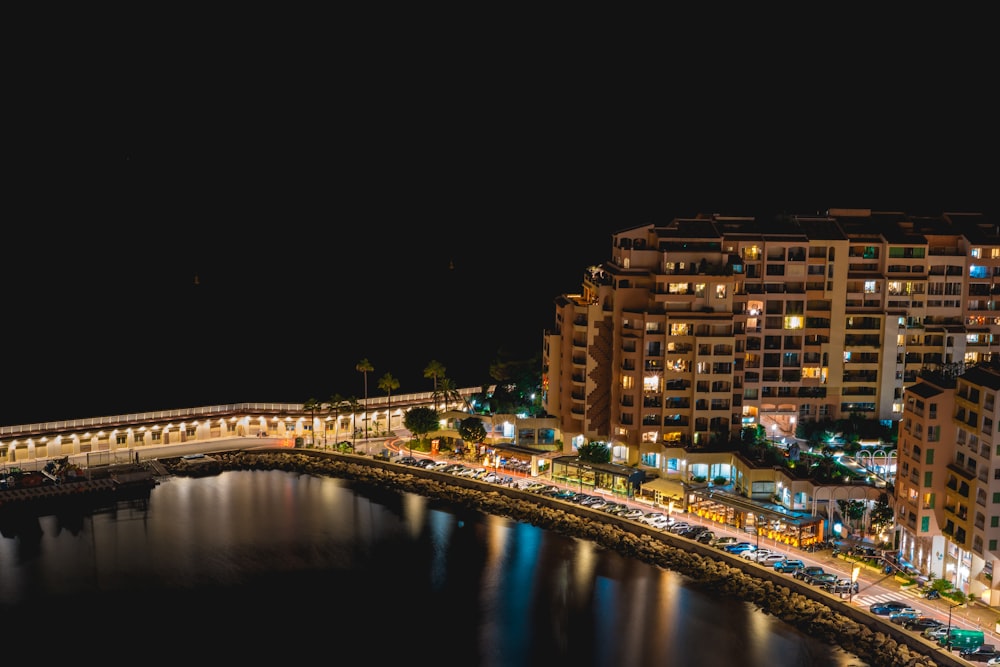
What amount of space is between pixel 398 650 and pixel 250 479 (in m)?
19.3

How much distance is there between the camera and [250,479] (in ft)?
181

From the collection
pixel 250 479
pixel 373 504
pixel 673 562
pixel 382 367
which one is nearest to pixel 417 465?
pixel 373 504

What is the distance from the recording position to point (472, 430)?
55938 millimetres

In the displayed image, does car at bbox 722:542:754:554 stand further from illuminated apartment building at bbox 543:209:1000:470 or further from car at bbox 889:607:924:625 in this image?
car at bbox 889:607:924:625

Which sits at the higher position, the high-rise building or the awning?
the high-rise building

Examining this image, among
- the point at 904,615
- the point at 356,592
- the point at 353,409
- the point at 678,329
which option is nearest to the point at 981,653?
the point at 904,615

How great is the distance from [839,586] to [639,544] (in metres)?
8.55

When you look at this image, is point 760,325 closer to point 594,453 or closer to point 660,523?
point 594,453

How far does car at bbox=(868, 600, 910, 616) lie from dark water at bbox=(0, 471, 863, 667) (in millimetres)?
2007

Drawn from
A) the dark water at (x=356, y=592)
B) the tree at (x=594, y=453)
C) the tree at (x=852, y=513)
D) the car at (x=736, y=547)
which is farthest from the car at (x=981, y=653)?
the tree at (x=594, y=453)

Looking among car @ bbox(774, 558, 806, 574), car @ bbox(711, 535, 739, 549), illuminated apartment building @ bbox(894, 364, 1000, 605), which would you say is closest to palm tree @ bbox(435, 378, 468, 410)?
car @ bbox(711, 535, 739, 549)

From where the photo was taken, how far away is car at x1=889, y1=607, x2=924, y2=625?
37.2 meters

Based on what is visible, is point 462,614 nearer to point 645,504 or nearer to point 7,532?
point 645,504

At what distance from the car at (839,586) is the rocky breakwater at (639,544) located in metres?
0.72
